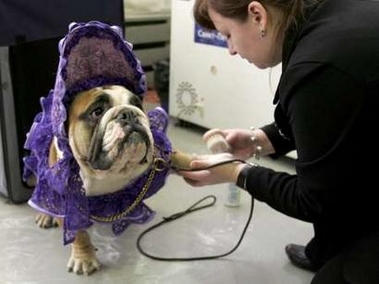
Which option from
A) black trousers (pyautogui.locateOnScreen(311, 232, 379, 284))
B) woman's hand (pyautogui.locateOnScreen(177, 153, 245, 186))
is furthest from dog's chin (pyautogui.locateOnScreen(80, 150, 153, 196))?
black trousers (pyautogui.locateOnScreen(311, 232, 379, 284))

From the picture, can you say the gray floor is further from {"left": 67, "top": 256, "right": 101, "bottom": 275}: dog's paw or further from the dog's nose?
the dog's nose

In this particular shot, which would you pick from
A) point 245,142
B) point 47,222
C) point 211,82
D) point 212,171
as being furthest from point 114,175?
point 211,82

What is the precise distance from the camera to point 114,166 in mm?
1115

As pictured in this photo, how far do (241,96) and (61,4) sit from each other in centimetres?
81

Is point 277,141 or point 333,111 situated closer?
point 333,111

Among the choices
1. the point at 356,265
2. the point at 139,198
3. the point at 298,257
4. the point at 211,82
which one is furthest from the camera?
the point at 211,82

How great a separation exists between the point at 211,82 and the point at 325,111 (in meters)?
1.30

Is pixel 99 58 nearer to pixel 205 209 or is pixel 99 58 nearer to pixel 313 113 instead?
pixel 313 113

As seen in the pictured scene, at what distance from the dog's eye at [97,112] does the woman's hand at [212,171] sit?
240 millimetres

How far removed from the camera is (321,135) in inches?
36.0

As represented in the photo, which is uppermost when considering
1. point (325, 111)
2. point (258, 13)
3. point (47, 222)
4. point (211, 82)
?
point (258, 13)

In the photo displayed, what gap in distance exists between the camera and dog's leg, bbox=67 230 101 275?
1307 mm

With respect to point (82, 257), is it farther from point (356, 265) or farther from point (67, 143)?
point (356, 265)

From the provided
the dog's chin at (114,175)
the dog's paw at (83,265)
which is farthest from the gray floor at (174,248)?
the dog's chin at (114,175)
